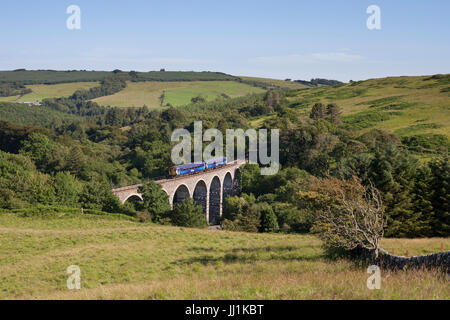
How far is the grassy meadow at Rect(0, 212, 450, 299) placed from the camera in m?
8.84

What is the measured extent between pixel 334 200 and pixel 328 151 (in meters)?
56.2

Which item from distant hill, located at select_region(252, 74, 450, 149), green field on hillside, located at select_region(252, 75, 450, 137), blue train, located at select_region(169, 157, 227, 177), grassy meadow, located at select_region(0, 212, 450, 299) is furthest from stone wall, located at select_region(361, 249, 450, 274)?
green field on hillside, located at select_region(252, 75, 450, 137)

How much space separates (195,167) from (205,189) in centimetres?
406

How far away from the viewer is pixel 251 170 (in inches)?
2815

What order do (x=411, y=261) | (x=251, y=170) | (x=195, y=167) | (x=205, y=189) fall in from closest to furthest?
(x=411, y=261) → (x=195, y=167) → (x=205, y=189) → (x=251, y=170)

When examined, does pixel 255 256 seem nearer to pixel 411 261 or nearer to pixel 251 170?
pixel 411 261

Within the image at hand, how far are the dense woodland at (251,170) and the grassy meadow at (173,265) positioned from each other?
14.1ft

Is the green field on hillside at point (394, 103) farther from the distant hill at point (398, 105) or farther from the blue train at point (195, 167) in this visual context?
the blue train at point (195, 167)

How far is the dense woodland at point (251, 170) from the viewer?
28.6m

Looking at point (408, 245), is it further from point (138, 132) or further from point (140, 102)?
point (140, 102)

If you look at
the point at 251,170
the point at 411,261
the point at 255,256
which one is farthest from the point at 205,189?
the point at 411,261

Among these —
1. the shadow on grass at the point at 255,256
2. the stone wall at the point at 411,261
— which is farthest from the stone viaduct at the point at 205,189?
the stone wall at the point at 411,261

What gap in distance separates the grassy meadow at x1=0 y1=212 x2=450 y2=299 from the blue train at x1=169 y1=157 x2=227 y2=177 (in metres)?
19.0

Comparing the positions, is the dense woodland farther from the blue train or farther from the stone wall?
the blue train
